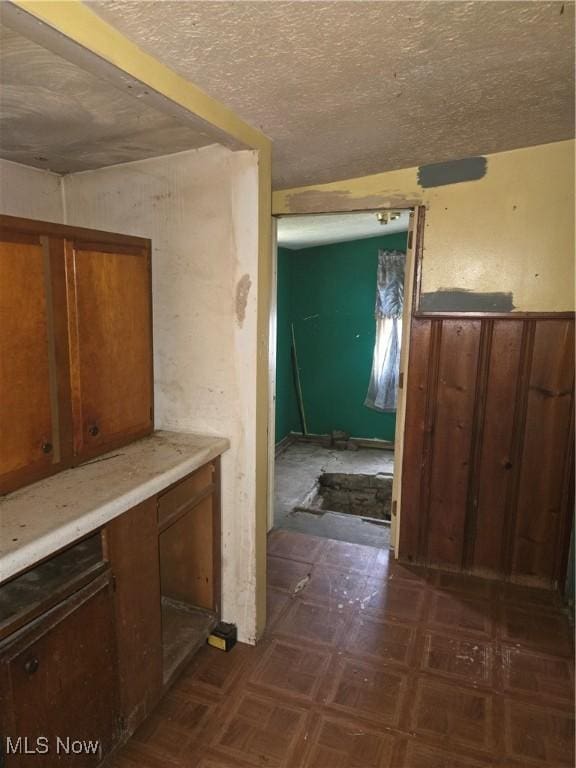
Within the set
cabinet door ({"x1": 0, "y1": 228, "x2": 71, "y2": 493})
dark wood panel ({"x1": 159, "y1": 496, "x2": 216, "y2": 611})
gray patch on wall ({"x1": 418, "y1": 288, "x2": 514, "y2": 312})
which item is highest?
gray patch on wall ({"x1": 418, "y1": 288, "x2": 514, "y2": 312})

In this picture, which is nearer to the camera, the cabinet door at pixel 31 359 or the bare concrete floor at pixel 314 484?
the cabinet door at pixel 31 359

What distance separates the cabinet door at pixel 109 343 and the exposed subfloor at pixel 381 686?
1059 mm

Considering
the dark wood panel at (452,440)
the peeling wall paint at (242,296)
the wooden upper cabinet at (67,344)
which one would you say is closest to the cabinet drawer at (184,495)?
the wooden upper cabinet at (67,344)

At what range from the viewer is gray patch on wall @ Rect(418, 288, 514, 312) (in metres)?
2.41

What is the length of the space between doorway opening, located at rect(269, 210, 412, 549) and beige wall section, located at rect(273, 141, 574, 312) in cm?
214

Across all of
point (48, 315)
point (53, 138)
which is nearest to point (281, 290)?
point (53, 138)

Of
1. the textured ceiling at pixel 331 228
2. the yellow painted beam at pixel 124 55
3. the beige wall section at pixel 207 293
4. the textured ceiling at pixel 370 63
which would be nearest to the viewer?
the yellow painted beam at pixel 124 55

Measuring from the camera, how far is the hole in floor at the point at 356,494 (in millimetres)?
4473

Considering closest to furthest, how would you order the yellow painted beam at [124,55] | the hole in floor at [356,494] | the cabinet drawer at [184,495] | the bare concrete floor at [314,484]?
1. the yellow painted beam at [124,55]
2. the cabinet drawer at [184,495]
3. the bare concrete floor at [314,484]
4. the hole in floor at [356,494]

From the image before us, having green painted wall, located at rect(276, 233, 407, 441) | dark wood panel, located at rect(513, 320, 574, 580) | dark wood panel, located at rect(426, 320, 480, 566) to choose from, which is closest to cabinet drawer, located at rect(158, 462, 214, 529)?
dark wood panel, located at rect(426, 320, 480, 566)

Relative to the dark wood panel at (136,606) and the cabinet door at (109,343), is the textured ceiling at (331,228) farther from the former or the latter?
the dark wood panel at (136,606)

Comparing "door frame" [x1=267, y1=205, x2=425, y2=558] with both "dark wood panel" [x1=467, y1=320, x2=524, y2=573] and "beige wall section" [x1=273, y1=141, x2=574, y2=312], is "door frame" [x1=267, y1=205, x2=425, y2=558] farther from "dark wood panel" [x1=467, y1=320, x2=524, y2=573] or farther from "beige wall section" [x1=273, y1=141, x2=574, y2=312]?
"dark wood panel" [x1=467, y1=320, x2=524, y2=573]

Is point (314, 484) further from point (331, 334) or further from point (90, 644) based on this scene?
point (90, 644)

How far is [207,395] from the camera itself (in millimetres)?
2006
